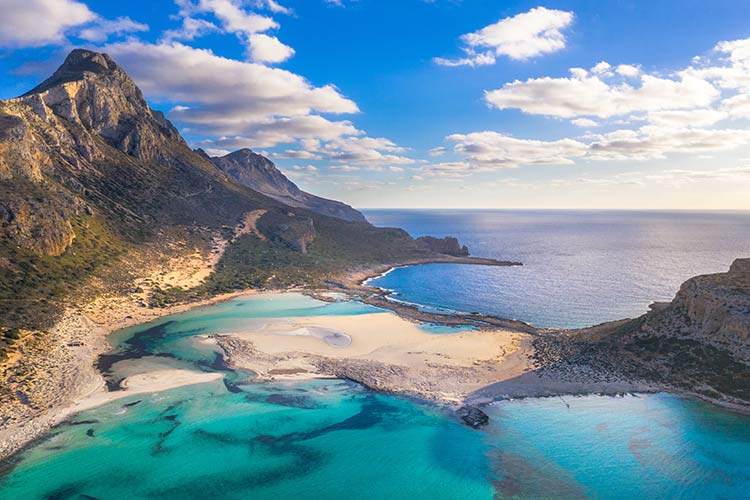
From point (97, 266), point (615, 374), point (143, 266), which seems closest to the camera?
point (615, 374)

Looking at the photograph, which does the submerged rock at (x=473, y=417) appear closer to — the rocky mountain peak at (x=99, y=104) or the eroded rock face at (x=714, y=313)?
the eroded rock face at (x=714, y=313)

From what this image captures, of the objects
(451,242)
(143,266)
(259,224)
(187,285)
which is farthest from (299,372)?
(451,242)

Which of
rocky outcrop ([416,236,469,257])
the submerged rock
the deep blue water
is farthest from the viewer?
rocky outcrop ([416,236,469,257])

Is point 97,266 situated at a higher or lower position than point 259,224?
lower

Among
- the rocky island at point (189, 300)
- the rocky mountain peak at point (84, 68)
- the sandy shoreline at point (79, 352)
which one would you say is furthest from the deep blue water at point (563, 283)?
the rocky mountain peak at point (84, 68)

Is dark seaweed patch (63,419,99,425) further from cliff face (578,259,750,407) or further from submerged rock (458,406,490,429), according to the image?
cliff face (578,259,750,407)

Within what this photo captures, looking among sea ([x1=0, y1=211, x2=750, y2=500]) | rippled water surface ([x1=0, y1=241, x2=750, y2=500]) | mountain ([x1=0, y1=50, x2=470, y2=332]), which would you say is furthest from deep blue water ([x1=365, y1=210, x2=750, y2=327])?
rippled water surface ([x1=0, y1=241, x2=750, y2=500])

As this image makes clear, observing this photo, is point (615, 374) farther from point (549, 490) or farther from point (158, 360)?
point (158, 360)
